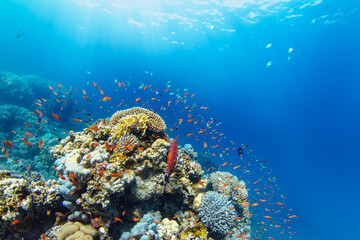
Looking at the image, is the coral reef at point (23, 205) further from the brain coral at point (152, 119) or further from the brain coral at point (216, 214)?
the brain coral at point (216, 214)

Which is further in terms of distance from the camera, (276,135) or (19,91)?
(276,135)

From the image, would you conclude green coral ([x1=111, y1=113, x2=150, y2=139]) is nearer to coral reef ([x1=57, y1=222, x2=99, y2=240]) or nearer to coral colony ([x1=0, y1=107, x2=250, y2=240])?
coral colony ([x1=0, y1=107, x2=250, y2=240])

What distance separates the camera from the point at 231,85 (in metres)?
103

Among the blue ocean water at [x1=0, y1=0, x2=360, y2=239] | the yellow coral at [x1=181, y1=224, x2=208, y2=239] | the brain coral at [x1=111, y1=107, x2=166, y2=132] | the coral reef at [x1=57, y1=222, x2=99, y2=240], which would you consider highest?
the blue ocean water at [x1=0, y1=0, x2=360, y2=239]

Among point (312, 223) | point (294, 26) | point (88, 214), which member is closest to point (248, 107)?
point (312, 223)

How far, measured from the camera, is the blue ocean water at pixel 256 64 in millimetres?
35625

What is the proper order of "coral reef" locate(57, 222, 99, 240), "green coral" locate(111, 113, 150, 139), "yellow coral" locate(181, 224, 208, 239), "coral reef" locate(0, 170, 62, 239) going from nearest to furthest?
"coral reef" locate(57, 222, 99, 240) < "coral reef" locate(0, 170, 62, 239) < "yellow coral" locate(181, 224, 208, 239) < "green coral" locate(111, 113, 150, 139)

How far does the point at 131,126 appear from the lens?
5574mm

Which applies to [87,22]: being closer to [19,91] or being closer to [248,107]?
[19,91]

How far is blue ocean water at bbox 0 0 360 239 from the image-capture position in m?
35.6

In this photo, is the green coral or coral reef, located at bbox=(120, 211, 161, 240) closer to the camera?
coral reef, located at bbox=(120, 211, 161, 240)

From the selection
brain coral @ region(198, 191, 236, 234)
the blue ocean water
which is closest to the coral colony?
brain coral @ region(198, 191, 236, 234)

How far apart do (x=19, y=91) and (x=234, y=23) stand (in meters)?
40.0

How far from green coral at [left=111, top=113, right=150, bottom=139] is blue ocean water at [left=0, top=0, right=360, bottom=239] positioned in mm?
5406
